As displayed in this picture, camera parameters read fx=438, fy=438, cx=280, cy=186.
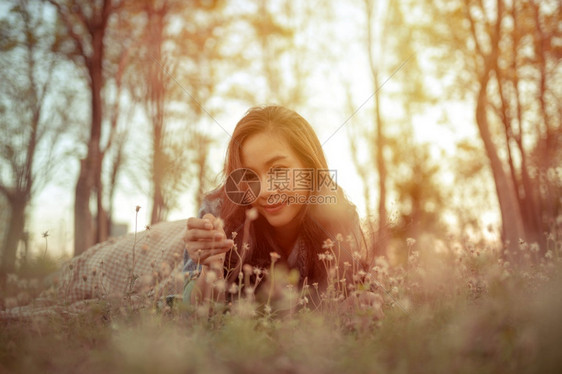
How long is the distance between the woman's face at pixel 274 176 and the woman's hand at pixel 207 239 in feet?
2.44

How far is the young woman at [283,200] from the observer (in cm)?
336

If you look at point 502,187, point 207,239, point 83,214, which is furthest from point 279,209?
point 83,214

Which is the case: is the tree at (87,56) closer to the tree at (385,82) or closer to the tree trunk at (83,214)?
the tree trunk at (83,214)

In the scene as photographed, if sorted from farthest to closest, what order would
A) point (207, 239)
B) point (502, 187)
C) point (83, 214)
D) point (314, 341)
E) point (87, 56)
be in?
point (87, 56) → point (83, 214) → point (502, 187) → point (207, 239) → point (314, 341)

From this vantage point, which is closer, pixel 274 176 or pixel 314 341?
pixel 314 341

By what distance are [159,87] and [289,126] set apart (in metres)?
6.15

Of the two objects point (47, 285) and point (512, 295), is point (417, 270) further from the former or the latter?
point (47, 285)

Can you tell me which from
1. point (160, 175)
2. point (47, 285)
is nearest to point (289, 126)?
point (47, 285)

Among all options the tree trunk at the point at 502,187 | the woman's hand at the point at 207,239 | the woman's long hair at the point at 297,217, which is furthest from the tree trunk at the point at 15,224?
the tree trunk at the point at 502,187

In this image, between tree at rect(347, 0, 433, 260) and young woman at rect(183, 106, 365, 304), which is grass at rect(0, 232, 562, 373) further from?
tree at rect(347, 0, 433, 260)

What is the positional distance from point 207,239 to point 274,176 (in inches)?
35.2

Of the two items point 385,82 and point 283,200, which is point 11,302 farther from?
point 385,82

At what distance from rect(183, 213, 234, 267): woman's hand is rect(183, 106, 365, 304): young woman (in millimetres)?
627

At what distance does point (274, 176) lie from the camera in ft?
10.8
